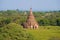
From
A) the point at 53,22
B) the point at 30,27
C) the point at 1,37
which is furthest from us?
the point at 53,22

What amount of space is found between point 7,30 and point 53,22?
34157 mm

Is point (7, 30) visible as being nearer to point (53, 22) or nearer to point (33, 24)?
point (33, 24)

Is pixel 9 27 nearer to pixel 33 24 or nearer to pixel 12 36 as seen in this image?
pixel 12 36

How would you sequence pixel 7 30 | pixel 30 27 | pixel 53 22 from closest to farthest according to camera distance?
1. pixel 7 30
2. pixel 30 27
3. pixel 53 22

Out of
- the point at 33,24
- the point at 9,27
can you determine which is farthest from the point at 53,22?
the point at 9,27

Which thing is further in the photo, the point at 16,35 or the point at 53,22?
the point at 53,22

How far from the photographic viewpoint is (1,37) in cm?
1705

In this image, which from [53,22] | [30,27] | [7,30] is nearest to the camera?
[7,30]

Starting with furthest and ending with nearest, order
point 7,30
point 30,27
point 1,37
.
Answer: point 30,27 → point 7,30 → point 1,37

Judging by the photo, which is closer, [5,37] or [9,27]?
[5,37]

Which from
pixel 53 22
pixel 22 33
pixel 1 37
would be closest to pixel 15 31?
pixel 22 33

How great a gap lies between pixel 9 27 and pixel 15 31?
1118 mm

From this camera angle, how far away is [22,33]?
1866 centimetres

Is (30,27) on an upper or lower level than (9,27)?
lower
